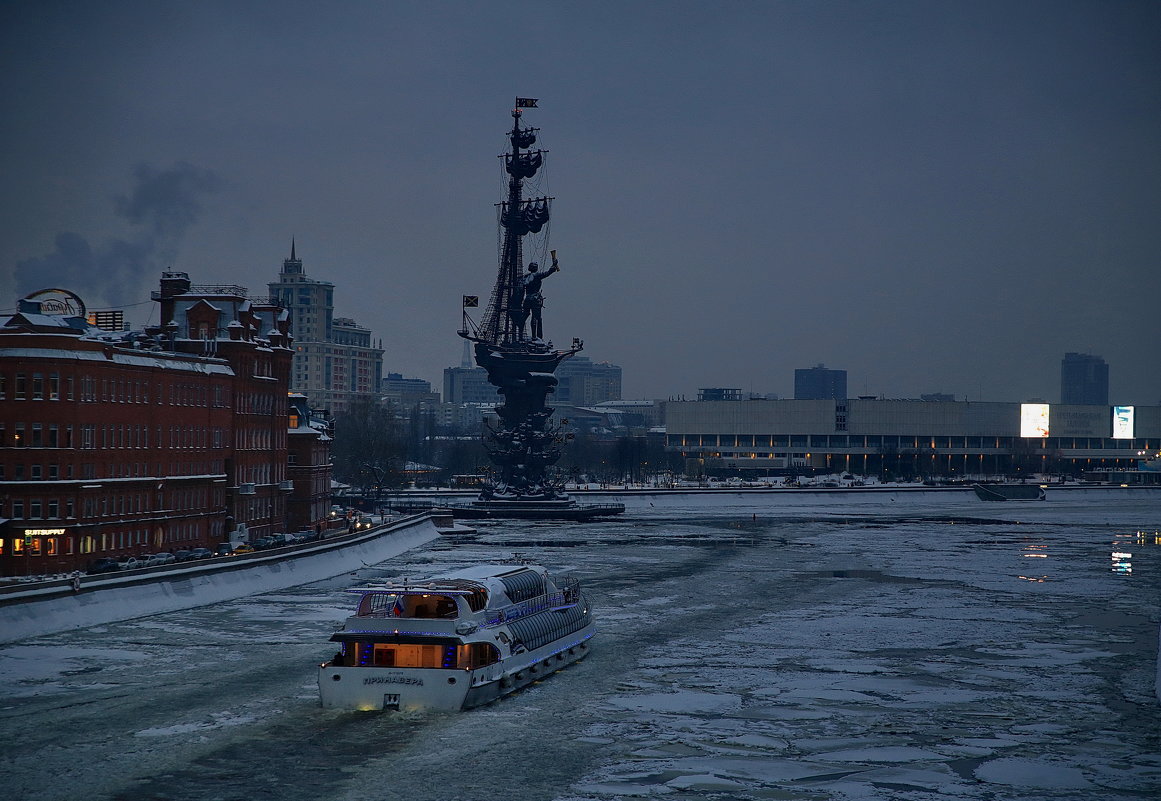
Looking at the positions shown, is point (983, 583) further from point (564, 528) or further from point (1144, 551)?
point (564, 528)

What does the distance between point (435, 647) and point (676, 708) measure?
7.03m

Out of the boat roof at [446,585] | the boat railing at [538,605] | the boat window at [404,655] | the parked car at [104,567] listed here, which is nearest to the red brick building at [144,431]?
the parked car at [104,567]

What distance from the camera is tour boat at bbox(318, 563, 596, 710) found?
115 feet

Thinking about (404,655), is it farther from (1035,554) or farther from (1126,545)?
(1126,545)

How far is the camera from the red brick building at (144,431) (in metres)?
67.1

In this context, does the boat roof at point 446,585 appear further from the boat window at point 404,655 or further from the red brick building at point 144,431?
the red brick building at point 144,431

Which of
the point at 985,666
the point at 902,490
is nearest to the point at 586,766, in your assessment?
the point at 985,666

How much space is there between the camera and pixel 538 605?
42.5 meters

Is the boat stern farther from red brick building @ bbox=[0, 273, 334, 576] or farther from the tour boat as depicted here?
red brick building @ bbox=[0, 273, 334, 576]

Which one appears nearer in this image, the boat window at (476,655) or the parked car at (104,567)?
the boat window at (476,655)

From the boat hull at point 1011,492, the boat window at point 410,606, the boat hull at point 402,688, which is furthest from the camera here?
the boat hull at point 1011,492

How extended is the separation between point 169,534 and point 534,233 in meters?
79.6

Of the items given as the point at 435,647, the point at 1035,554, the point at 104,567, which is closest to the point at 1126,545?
the point at 1035,554

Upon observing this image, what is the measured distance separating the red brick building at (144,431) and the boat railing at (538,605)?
107 ft
